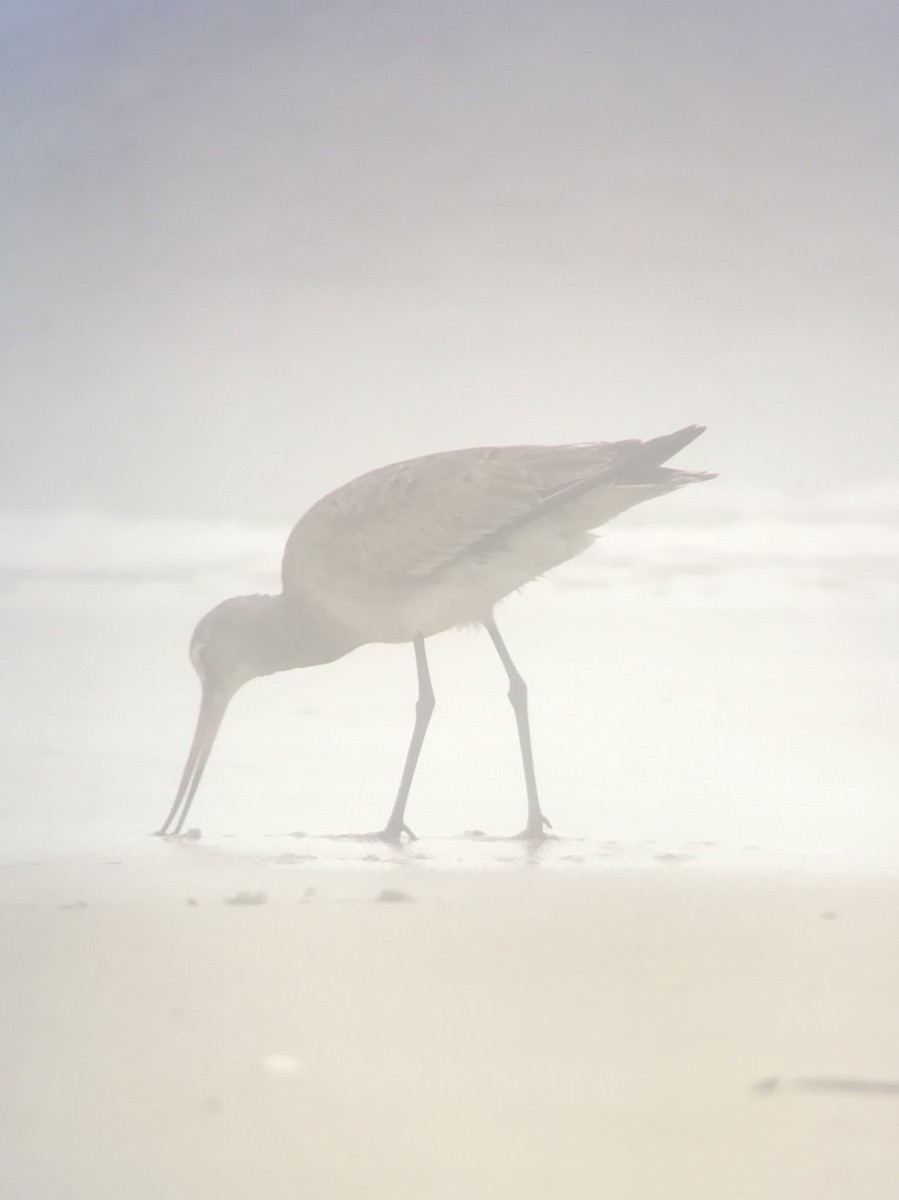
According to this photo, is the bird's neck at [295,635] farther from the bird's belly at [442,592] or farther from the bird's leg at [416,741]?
the bird's leg at [416,741]

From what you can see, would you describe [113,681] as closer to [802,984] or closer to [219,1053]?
[219,1053]

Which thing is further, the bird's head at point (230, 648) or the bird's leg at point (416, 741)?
the bird's head at point (230, 648)

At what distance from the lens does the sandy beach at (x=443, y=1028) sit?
1958mm

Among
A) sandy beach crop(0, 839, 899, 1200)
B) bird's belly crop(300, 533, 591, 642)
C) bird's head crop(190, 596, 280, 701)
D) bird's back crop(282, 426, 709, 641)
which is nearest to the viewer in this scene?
sandy beach crop(0, 839, 899, 1200)

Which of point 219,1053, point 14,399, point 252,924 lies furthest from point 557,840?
point 14,399

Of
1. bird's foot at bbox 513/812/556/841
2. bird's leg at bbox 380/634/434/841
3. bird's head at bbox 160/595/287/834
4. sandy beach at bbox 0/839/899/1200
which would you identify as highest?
bird's head at bbox 160/595/287/834

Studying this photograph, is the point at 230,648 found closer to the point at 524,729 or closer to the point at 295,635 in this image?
the point at 295,635

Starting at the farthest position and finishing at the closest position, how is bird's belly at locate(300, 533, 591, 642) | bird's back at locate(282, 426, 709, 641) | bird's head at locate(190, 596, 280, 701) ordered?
bird's head at locate(190, 596, 280, 701)
bird's belly at locate(300, 533, 591, 642)
bird's back at locate(282, 426, 709, 641)

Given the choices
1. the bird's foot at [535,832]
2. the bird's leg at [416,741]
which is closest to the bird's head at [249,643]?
the bird's leg at [416,741]

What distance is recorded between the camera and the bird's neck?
118 inches

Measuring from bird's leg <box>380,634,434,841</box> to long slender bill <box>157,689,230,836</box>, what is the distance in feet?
1.42

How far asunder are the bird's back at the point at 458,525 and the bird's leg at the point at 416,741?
0.07 metres

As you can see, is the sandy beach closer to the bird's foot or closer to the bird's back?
the bird's foot

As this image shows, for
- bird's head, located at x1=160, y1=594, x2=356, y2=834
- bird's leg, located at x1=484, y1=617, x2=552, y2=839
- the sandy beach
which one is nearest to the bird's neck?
bird's head, located at x1=160, y1=594, x2=356, y2=834
